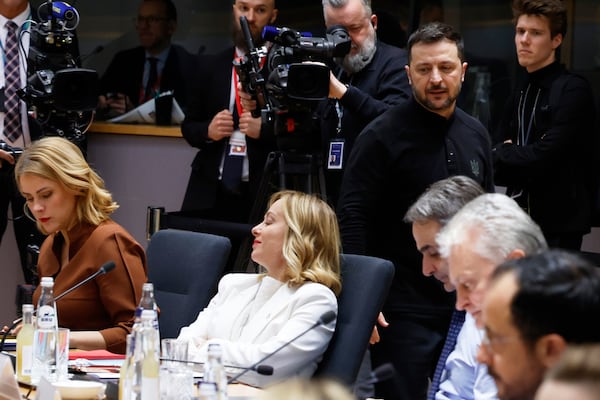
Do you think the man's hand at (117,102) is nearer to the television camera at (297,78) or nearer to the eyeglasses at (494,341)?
the television camera at (297,78)

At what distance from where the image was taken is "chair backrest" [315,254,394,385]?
10.1ft

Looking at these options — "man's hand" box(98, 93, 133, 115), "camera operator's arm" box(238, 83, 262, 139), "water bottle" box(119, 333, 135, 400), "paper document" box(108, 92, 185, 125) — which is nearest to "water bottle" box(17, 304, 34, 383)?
"water bottle" box(119, 333, 135, 400)

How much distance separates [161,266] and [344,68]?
1.12 metres

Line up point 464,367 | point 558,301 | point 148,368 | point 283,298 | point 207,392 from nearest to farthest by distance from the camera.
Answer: point 558,301 → point 207,392 → point 148,368 → point 464,367 → point 283,298

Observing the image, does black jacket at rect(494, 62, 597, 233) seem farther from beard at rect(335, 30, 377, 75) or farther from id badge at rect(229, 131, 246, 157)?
id badge at rect(229, 131, 246, 157)

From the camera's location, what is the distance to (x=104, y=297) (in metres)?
3.45

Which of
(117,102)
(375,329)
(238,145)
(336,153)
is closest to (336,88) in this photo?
(336,153)

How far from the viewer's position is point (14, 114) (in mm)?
5211

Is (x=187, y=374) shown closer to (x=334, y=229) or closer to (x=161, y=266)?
(x=334, y=229)

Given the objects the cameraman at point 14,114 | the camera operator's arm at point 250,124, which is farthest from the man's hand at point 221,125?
the cameraman at point 14,114

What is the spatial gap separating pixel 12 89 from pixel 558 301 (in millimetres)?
3890

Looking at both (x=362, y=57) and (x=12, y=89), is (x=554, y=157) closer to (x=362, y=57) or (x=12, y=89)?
(x=362, y=57)

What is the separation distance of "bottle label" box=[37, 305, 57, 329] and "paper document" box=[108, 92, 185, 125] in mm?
3310

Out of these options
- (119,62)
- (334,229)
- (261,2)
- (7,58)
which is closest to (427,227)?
(334,229)
